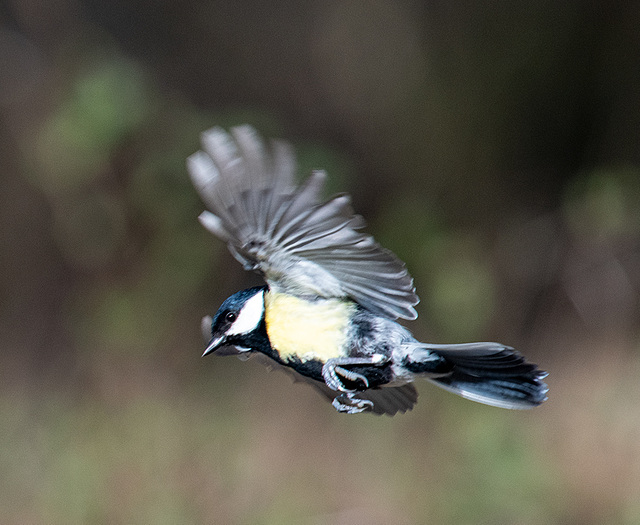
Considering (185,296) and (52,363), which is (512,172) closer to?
(185,296)

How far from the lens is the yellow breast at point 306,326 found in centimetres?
97

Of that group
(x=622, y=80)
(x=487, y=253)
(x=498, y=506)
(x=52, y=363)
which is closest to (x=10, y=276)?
(x=52, y=363)

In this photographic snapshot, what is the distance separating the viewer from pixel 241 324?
39.3 inches

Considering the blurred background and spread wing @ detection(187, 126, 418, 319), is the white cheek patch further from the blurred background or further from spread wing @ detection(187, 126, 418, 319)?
the blurred background

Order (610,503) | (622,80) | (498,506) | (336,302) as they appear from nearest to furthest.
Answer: (336,302) → (498,506) → (610,503) → (622,80)

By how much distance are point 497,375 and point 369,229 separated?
9.16 feet

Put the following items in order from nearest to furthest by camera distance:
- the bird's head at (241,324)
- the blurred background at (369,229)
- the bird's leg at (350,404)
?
the bird's leg at (350,404) < the bird's head at (241,324) < the blurred background at (369,229)

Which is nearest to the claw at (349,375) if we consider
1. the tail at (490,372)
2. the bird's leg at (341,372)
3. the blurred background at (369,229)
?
the bird's leg at (341,372)

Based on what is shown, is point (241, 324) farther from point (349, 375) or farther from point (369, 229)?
point (369, 229)

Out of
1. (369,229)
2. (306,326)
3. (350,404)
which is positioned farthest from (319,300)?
(369,229)

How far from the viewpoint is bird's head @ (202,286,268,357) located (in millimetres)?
990

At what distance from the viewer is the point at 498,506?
8.05ft

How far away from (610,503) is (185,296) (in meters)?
1.85

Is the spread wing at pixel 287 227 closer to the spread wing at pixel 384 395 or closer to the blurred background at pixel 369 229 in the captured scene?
the spread wing at pixel 384 395
